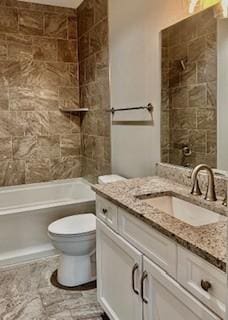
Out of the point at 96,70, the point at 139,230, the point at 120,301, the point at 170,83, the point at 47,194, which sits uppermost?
the point at 96,70

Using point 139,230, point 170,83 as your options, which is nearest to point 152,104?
point 170,83

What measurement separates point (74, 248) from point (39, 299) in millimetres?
432

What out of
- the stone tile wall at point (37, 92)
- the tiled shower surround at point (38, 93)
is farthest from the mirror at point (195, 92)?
the stone tile wall at point (37, 92)

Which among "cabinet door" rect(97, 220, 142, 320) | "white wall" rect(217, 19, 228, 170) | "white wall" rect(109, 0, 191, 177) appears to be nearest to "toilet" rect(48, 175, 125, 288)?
"cabinet door" rect(97, 220, 142, 320)

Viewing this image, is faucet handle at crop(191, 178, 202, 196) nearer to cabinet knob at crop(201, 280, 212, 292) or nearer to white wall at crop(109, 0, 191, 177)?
white wall at crop(109, 0, 191, 177)

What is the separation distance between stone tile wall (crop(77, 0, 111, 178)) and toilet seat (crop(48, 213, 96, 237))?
2.36ft

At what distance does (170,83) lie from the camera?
2150 millimetres

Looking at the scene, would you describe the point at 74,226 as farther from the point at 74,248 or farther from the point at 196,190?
the point at 196,190

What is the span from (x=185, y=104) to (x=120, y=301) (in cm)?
129

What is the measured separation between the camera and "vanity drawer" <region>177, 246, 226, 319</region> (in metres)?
0.97

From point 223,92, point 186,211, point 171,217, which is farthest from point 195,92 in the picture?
point 171,217

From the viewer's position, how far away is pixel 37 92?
3.64 meters

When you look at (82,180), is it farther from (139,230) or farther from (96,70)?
(139,230)

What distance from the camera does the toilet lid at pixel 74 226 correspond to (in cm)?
232
